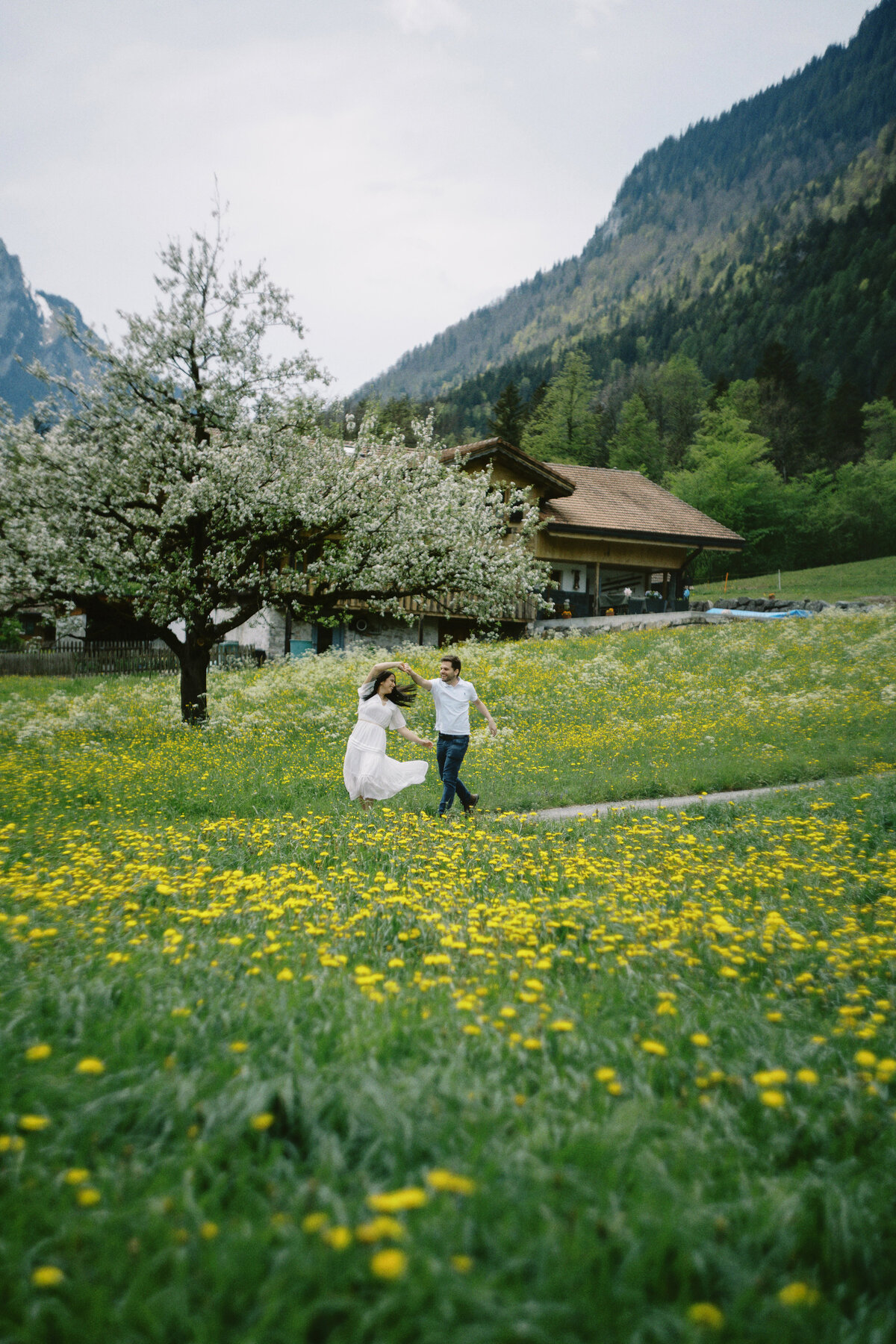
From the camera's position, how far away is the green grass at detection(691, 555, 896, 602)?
39.8 metres

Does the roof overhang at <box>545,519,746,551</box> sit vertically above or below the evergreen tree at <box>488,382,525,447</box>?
below

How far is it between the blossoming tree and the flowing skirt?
22.3ft

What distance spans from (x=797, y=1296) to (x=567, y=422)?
66.3 meters

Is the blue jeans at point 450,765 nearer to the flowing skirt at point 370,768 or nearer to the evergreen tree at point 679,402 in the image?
the flowing skirt at point 370,768

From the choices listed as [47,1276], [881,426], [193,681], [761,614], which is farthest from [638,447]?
[47,1276]

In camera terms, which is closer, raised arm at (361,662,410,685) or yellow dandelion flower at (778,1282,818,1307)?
yellow dandelion flower at (778,1282,818,1307)

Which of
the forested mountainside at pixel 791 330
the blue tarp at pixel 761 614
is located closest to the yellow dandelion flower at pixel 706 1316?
the blue tarp at pixel 761 614

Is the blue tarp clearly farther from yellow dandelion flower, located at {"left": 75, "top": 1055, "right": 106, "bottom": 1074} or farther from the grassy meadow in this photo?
yellow dandelion flower, located at {"left": 75, "top": 1055, "right": 106, "bottom": 1074}

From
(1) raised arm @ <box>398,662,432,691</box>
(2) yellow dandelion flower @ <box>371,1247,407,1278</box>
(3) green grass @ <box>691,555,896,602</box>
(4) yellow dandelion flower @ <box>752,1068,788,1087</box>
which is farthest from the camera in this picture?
(3) green grass @ <box>691,555,896,602</box>

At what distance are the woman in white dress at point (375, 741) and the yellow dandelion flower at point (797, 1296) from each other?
753cm

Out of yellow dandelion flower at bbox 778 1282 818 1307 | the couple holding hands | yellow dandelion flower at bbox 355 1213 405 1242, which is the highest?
the couple holding hands

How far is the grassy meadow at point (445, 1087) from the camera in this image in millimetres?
2002

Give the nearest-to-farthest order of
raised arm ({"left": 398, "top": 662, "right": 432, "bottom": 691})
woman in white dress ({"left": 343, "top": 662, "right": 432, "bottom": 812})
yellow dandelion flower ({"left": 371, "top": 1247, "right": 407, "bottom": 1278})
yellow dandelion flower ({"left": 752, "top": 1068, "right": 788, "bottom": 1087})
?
1. yellow dandelion flower ({"left": 371, "top": 1247, "right": 407, "bottom": 1278})
2. yellow dandelion flower ({"left": 752, "top": 1068, "right": 788, "bottom": 1087})
3. raised arm ({"left": 398, "top": 662, "right": 432, "bottom": 691})
4. woman in white dress ({"left": 343, "top": 662, "right": 432, "bottom": 812})

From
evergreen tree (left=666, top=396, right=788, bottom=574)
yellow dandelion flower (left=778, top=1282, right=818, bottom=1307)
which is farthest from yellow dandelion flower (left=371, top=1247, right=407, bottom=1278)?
evergreen tree (left=666, top=396, right=788, bottom=574)
